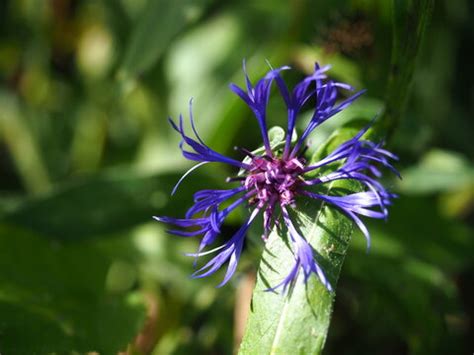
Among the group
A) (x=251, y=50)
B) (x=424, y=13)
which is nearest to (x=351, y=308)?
(x=251, y=50)

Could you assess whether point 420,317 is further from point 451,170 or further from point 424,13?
point 424,13

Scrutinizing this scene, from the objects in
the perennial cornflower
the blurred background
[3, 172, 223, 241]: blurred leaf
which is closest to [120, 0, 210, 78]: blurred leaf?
the blurred background

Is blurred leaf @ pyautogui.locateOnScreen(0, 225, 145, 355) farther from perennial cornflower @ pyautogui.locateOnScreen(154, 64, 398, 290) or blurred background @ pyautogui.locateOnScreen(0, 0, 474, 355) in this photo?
perennial cornflower @ pyautogui.locateOnScreen(154, 64, 398, 290)

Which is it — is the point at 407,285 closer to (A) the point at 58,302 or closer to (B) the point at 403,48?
(B) the point at 403,48

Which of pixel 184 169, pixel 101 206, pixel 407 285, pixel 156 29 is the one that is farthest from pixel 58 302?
pixel 407 285

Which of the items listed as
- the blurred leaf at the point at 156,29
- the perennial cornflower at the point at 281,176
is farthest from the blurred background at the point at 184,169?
the perennial cornflower at the point at 281,176

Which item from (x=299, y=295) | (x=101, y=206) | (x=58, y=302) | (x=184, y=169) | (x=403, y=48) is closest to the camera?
(x=299, y=295)
